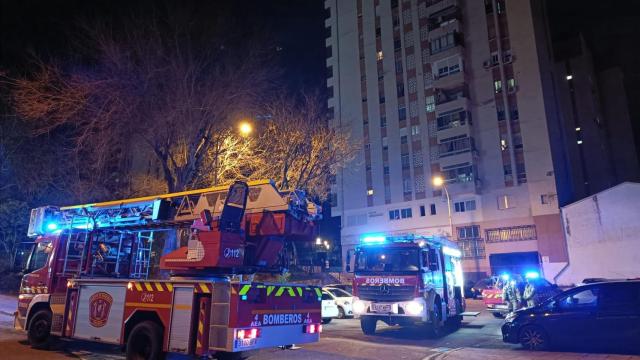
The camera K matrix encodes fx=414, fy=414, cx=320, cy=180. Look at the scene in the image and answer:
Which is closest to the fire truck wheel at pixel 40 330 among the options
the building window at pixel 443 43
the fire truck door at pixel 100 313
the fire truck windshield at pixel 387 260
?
the fire truck door at pixel 100 313

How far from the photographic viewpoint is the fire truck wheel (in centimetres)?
996

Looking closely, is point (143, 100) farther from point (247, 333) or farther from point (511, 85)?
point (511, 85)

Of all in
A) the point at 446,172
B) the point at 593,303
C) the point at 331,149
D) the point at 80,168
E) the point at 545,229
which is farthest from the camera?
the point at 446,172

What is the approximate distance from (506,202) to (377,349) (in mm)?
32050

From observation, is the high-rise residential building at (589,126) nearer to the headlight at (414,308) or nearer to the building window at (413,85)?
the building window at (413,85)

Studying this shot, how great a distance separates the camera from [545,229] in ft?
117

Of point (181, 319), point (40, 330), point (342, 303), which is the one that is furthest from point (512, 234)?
point (40, 330)

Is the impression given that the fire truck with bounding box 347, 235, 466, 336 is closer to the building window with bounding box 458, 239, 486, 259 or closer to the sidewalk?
the sidewalk

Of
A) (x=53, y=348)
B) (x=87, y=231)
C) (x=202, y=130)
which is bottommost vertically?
(x=53, y=348)

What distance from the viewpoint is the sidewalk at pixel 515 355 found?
8.97m

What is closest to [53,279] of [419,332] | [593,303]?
[419,332]

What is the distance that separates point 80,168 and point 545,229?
35.1 m

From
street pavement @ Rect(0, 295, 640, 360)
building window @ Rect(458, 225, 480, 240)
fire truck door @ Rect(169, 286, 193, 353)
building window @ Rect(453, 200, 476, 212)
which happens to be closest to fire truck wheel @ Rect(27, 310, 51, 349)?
street pavement @ Rect(0, 295, 640, 360)

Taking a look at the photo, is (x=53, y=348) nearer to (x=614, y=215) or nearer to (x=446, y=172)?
(x=614, y=215)
